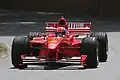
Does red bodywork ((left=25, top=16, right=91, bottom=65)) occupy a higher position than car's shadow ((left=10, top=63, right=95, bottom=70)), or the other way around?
red bodywork ((left=25, top=16, right=91, bottom=65))

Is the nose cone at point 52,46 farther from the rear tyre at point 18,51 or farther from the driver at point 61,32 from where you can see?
the driver at point 61,32

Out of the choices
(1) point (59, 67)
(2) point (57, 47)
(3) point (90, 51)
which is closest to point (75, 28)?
(1) point (59, 67)

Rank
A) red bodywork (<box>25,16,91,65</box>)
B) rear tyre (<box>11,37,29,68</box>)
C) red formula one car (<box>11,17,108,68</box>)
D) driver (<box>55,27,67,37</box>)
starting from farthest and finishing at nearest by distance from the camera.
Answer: driver (<box>55,27,67,37</box>)
rear tyre (<box>11,37,29,68</box>)
red bodywork (<box>25,16,91,65</box>)
red formula one car (<box>11,17,108,68</box>)

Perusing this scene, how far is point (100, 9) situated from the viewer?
51.7m

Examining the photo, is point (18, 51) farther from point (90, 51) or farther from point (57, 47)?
point (90, 51)

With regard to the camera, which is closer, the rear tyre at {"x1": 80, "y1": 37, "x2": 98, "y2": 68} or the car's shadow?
the rear tyre at {"x1": 80, "y1": 37, "x2": 98, "y2": 68}

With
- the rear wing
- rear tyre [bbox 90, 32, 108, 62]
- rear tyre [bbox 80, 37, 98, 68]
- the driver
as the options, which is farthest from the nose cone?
the rear wing

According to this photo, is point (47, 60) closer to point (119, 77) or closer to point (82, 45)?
point (82, 45)

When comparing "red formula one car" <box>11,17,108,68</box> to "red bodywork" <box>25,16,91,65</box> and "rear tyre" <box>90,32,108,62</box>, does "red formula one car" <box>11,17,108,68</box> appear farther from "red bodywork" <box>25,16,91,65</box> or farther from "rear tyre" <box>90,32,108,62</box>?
"rear tyre" <box>90,32,108,62</box>

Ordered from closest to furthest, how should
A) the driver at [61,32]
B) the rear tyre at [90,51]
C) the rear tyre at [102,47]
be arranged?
1. the rear tyre at [90,51]
2. the driver at [61,32]
3. the rear tyre at [102,47]

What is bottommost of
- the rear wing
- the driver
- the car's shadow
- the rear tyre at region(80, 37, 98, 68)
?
the car's shadow

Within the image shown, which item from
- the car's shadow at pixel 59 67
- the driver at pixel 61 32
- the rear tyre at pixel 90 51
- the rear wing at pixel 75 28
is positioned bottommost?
the car's shadow at pixel 59 67

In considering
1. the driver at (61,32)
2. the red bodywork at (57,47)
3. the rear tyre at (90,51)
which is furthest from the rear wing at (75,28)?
the rear tyre at (90,51)

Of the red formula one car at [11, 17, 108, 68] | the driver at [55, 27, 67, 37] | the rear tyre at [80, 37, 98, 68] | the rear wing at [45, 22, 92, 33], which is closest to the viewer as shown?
the rear tyre at [80, 37, 98, 68]
